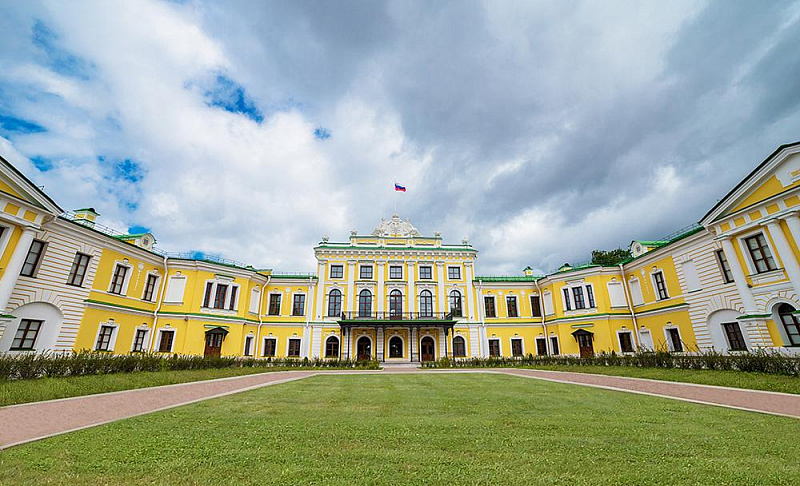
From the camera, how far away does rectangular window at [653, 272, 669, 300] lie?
73.7 feet

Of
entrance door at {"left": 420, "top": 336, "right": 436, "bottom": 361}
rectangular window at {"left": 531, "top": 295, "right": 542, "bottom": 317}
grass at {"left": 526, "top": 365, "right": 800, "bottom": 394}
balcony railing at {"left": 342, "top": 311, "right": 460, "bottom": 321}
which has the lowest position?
grass at {"left": 526, "top": 365, "right": 800, "bottom": 394}

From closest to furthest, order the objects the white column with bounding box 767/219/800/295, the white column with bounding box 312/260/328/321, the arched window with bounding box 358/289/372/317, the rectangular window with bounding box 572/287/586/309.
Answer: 1. the white column with bounding box 767/219/800/295
2. the rectangular window with bounding box 572/287/586/309
3. the white column with bounding box 312/260/328/321
4. the arched window with bounding box 358/289/372/317

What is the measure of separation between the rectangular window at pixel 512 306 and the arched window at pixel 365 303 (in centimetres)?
1286

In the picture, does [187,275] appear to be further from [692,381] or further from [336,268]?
[692,381]

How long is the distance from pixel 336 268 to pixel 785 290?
2824 cm

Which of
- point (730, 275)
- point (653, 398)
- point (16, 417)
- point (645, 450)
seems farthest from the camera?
point (730, 275)

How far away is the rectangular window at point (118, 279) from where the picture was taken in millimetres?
20812

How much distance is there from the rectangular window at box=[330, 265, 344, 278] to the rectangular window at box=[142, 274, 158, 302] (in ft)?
43.5

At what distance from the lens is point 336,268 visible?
1236 inches

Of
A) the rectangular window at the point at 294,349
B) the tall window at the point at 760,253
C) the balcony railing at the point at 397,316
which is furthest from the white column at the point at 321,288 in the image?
the tall window at the point at 760,253

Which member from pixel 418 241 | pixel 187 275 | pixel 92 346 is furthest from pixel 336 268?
pixel 92 346

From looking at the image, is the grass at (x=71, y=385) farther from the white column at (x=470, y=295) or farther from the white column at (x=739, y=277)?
the white column at (x=739, y=277)

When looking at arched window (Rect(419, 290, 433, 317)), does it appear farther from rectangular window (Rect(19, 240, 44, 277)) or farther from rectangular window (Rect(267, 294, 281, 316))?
rectangular window (Rect(19, 240, 44, 277))

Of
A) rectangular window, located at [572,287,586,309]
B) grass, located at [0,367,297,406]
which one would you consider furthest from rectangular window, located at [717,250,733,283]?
grass, located at [0,367,297,406]
